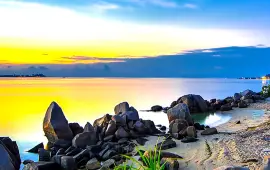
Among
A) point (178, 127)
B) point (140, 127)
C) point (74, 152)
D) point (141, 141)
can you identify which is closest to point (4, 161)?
point (74, 152)

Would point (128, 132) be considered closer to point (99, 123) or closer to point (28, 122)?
point (99, 123)

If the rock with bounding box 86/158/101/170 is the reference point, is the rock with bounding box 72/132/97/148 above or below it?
above

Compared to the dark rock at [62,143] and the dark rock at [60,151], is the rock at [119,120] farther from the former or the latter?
the dark rock at [60,151]

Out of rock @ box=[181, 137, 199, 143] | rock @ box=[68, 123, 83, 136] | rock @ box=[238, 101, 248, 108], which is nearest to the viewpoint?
rock @ box=[181, 137, 199, 143]

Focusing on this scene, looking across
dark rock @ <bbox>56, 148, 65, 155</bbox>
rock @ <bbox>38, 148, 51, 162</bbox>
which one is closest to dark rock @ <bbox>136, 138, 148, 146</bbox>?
dark rock @ <bbox>56, 148, 65, 155</bbox>

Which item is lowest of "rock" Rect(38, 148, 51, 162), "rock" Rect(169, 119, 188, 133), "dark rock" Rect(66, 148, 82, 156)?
"rock" Rect(38, 148, 51, 162)

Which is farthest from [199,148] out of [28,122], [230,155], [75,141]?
[28,122]

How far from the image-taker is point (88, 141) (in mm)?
11812

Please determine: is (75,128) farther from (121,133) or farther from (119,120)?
(121,133)

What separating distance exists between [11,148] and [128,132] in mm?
4114

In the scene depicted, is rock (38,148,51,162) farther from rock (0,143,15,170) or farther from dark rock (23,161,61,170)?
rock (0,143,15,170)

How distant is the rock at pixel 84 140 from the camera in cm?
1159

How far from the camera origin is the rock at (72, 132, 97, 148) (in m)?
11.6

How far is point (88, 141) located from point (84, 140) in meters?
0.15
